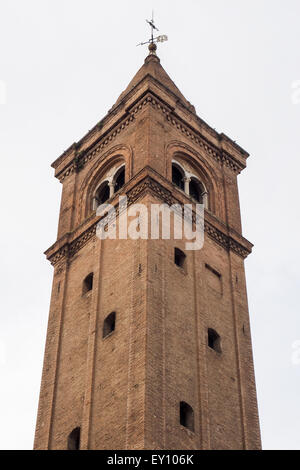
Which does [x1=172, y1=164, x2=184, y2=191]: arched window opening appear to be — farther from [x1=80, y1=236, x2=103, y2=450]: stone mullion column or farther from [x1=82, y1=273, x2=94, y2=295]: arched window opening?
[x1=82, y1=273, x2=94, y2=295]: arched window opening

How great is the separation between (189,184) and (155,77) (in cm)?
544

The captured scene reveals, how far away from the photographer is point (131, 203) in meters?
36.2

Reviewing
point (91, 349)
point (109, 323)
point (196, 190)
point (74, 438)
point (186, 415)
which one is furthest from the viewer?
point (196, 190)

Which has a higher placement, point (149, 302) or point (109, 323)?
point (109, 323)

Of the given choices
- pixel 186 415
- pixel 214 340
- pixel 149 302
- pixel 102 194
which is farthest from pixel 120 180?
pixel 186 415

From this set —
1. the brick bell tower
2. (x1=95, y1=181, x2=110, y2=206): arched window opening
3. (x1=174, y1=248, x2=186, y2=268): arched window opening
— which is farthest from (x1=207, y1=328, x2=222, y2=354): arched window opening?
(x1=95, y1=181, x2=110, y2=206): arched window opening

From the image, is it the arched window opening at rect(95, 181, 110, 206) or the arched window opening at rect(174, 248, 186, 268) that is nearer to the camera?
the arched window opening at rect(174, 248, 186, 268)

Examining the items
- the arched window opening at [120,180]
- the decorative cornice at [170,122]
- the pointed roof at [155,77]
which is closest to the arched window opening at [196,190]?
the decorative cornice at [170,122]

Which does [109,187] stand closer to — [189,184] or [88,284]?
[189,184]

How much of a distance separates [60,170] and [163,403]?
16630 mm

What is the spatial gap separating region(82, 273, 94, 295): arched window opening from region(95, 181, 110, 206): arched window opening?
4672 mm

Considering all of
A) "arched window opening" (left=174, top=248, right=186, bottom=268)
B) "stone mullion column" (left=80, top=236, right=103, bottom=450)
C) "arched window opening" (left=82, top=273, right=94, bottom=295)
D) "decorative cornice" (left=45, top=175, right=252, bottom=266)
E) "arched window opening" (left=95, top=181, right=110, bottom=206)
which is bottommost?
"stone mullion column" (left=80, top=236, right=103, bottom=450)

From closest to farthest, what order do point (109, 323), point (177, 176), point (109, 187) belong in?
point (109, 323), point (109, 187), point (177, 176)

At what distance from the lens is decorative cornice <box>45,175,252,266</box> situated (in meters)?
36.2
